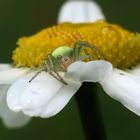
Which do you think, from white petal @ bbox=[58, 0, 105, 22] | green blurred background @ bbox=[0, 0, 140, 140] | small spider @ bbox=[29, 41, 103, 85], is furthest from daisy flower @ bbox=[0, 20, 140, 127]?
green blurred background @ bbox=[0, 0, 140, 140]

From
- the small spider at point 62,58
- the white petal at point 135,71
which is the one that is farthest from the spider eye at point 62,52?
the white petal at point 135,71

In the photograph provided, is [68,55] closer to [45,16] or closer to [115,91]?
[115,91]

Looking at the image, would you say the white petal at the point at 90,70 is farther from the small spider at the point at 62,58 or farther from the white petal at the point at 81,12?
the white petal at the point at 81,12

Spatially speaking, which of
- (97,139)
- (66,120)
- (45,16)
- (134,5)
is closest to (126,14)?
(134,5)

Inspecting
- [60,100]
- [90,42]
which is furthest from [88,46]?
[60,100]

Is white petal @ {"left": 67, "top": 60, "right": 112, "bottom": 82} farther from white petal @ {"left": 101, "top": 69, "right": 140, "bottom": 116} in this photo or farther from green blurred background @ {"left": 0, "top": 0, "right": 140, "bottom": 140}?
green blurred background @ {"left": 0, "top": 0, "right": 140, "bottom": 140}

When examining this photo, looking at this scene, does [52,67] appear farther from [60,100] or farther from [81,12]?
[81,12]
